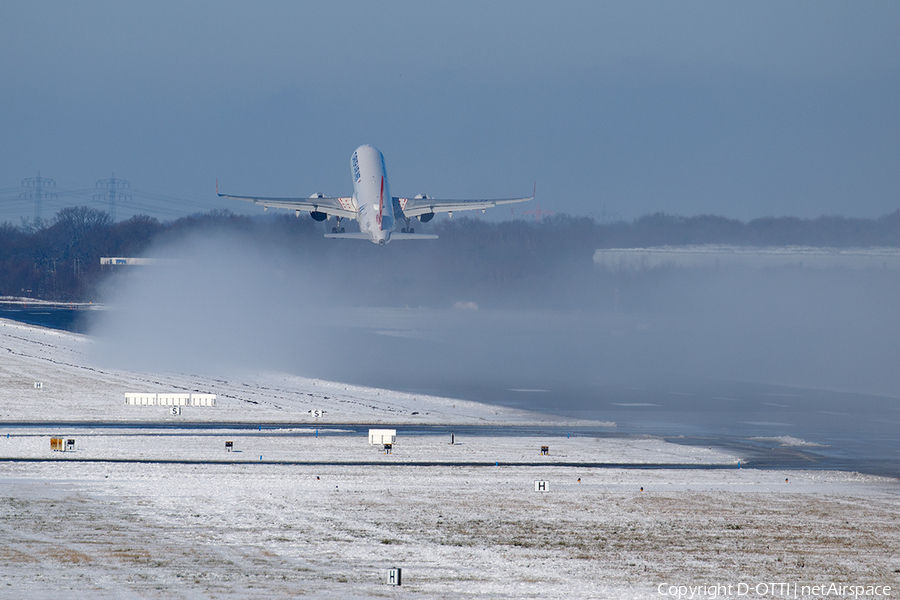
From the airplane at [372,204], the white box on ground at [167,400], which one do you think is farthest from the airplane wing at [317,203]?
the white box on ground at [167,400]

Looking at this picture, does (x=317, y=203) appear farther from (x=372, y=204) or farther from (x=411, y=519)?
(x=411, y=519)

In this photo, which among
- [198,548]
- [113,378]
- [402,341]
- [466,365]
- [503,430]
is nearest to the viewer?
[198,548]

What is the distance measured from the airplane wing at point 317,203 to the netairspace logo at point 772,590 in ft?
257

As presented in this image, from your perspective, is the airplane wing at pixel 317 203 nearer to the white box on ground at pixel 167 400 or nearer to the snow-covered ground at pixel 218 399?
the snow-covered ground at pixel 218 399

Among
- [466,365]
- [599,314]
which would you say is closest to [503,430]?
[466,365]

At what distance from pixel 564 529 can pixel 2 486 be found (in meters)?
22.6

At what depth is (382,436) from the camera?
173ft

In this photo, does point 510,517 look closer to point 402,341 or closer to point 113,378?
point 113,378

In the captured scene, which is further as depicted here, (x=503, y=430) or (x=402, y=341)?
(x=402, y=341)

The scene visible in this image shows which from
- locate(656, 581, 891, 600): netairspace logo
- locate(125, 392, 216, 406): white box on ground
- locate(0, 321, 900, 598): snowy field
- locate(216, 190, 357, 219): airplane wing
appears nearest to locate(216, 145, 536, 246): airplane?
locate(216, 190, 357, 219): airplane wing

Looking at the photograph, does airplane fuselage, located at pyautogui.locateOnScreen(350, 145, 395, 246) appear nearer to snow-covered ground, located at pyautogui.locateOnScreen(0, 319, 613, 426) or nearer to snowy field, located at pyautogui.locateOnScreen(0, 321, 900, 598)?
snow-covered ground, located at pyautogui.locateOnScreen(0, 319, 613, 426)

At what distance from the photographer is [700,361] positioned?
12425 centimetres

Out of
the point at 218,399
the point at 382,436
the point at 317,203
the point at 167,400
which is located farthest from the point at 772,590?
the point at 317,203

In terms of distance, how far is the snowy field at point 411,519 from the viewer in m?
27.4
